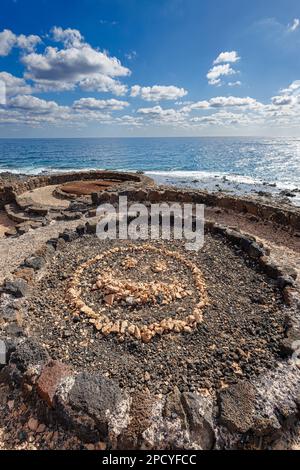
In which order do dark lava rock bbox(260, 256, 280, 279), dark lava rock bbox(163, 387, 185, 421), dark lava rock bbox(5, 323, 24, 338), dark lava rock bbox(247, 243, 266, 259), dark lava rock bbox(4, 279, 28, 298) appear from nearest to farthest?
dark lava rock bbox(163, 387, 185, 421)
dark lava rock bbox(5, 323, 24, 338)
dark lava rock bbox(4, 279, 28, 298)
dark lava rock bbox(260, 256, 280, 279)
dark lava rock bbox(247, 243, 266, 259)

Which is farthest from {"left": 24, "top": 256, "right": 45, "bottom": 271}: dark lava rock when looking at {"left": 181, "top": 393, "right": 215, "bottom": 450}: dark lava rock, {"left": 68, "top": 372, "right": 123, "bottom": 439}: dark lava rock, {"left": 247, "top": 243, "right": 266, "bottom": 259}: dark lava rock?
{"left": 247, "top": 243, "right": 266, "bottom": 259}: dark lava rock

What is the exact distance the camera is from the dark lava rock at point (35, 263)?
299 inches

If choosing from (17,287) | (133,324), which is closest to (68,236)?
(17,287)

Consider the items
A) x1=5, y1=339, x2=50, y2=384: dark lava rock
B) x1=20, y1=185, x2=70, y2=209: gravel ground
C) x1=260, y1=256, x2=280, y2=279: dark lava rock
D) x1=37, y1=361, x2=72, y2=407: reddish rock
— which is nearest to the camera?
x1=37, y1=361, x2=72, y2=407: reddish rock

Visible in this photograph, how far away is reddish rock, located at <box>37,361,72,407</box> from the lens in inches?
159

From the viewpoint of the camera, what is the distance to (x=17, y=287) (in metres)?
6.51

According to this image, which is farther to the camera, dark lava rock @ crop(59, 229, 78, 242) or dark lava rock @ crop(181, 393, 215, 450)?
dark lava rock @ crop(59, 229, 78, 242)

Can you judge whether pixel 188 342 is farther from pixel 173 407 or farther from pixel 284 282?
pixel 284 282

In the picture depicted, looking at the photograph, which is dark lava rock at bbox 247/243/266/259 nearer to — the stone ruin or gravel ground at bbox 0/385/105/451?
the stone ruin

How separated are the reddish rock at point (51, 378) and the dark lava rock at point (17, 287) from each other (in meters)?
2.53

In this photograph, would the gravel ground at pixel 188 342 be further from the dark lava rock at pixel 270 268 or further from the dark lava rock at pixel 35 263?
the dark lava rock at pixel 35 263

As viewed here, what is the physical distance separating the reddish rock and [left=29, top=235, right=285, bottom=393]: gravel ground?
0.37 meters

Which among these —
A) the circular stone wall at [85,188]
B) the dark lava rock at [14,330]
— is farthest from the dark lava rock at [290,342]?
the circular stone wall at [85,188]

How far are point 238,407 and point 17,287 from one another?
5.35 m
